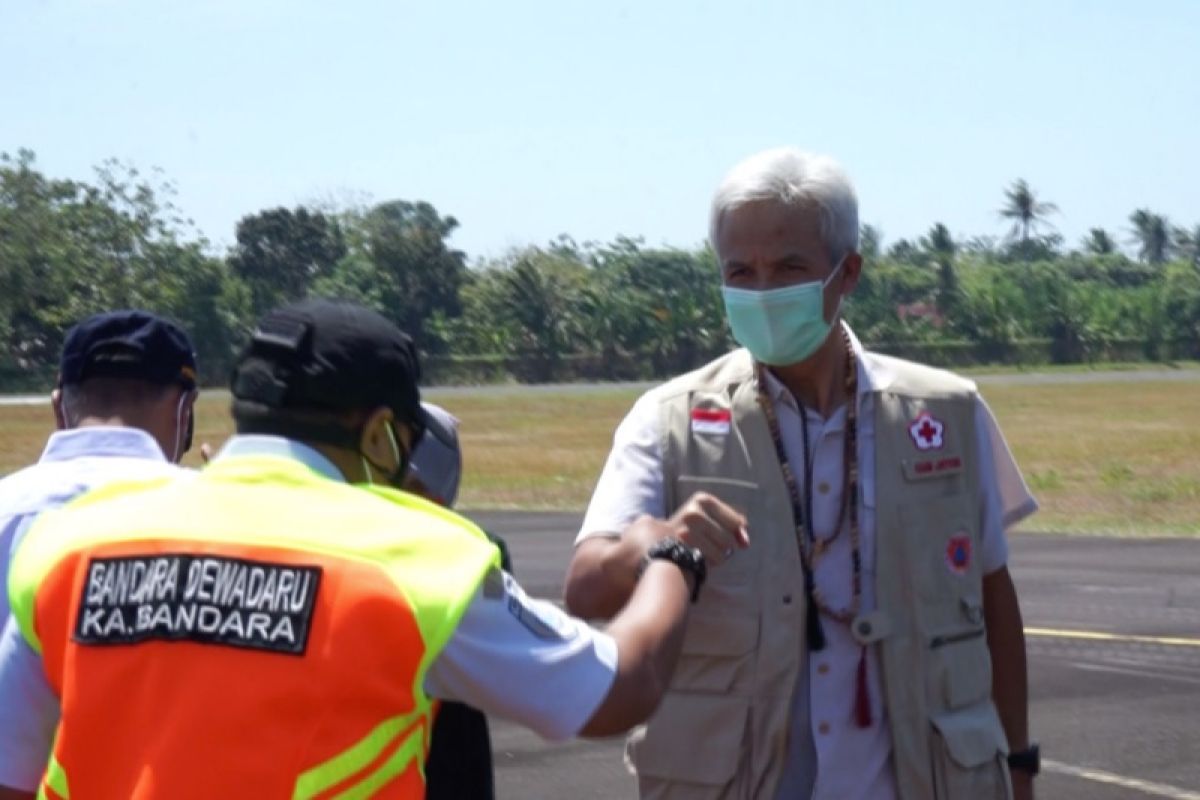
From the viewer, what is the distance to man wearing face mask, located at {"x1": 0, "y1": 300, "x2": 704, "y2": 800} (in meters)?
2.31

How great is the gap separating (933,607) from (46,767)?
64.0 inches

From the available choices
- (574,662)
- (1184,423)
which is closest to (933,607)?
(574,662)

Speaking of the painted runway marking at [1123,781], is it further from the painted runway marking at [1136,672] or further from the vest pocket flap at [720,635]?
the vest pocket flap at [720,635]

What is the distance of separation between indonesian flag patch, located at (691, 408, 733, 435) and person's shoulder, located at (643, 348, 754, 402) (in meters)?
0.06

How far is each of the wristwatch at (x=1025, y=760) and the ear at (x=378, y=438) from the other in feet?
5.65

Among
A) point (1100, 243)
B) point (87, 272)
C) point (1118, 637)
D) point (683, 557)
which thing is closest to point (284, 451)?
point (683, 557)

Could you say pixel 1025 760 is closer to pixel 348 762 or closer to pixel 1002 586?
pixel 1002 586

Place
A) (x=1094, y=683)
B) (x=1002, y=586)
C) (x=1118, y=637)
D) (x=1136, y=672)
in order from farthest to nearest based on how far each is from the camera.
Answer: (x=1118, y=637) < (x=1136, y=672) < (x=1094, y=683) < (x=1002, y=586)

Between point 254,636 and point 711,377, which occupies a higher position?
point 711,377

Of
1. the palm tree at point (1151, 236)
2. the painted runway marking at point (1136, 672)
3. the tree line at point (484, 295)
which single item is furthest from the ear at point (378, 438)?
the palm tree at point (1151, 236)

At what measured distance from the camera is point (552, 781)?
8.68m

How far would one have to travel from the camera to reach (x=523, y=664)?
8.09ft

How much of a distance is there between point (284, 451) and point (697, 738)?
128 cm

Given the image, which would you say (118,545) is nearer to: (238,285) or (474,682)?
(474,682)
